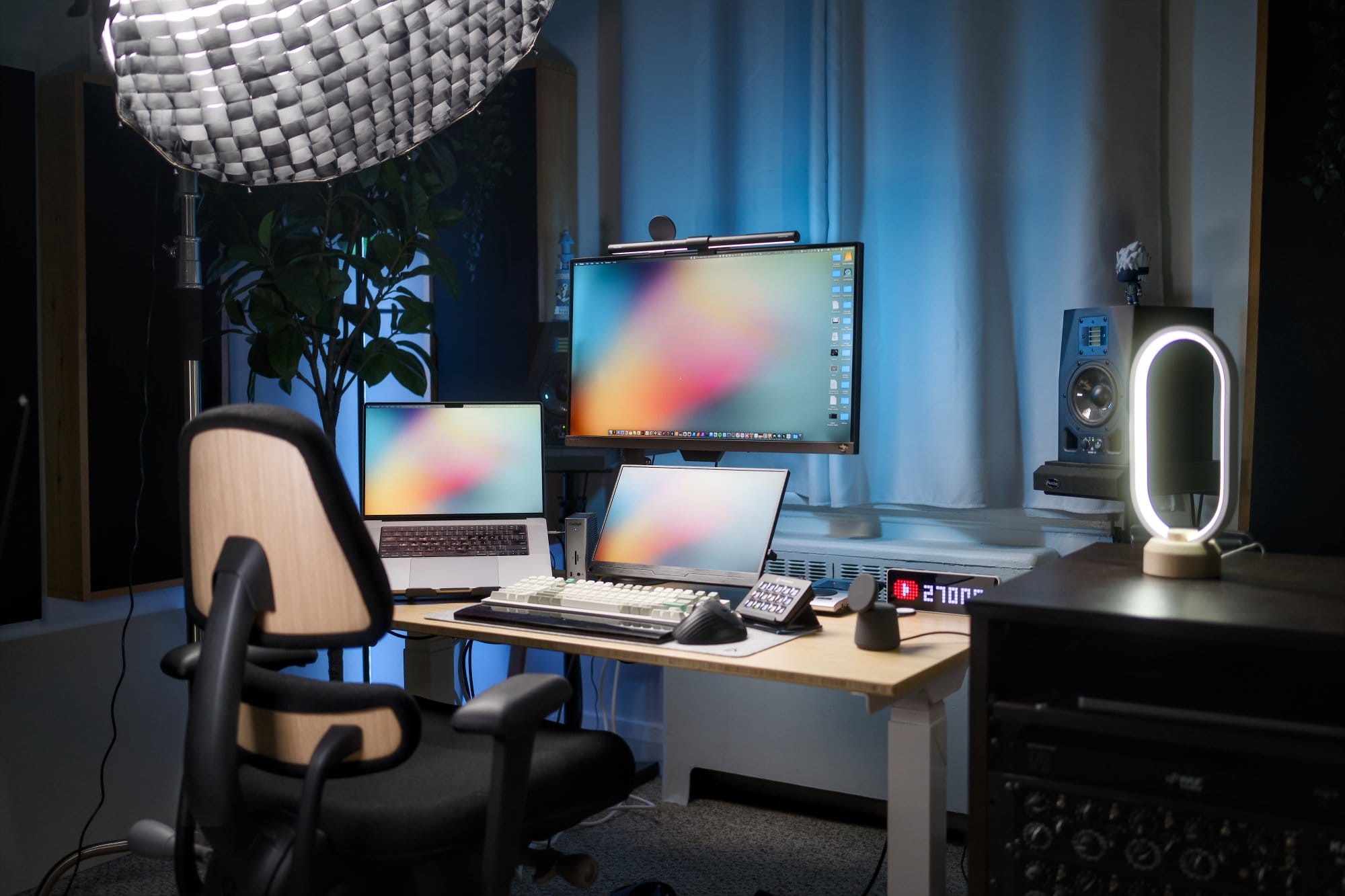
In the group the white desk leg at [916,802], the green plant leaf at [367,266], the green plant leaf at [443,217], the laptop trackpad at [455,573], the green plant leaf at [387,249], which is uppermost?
the green plant leaf at [443,217]

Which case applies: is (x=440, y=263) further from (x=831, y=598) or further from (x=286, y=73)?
(x=286, y=73)

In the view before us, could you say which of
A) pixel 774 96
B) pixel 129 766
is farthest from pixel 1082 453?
pixel 129 766

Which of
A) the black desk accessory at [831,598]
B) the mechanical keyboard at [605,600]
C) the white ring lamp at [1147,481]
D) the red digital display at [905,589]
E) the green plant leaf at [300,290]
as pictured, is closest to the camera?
the white ring lamp at [1147,481]

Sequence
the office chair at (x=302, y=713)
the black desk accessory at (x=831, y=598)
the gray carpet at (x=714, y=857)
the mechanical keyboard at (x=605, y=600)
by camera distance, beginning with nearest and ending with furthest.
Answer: the office chair at (x=302, y=713) → the mechanical keyboard at (x=605, y=600) → the black desk accessory at (x=831, y=598) → the gray carpet at (x=714, y=857)

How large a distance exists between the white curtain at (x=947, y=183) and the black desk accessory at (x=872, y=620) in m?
1.00

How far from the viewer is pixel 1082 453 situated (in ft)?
7.16

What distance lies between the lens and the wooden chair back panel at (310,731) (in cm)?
128

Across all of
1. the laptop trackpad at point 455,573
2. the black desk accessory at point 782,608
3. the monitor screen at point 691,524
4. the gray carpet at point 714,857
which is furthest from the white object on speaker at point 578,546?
the gray carpet at point 714,857

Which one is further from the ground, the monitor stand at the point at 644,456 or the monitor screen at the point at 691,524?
the monitor stand at the point at 644,456

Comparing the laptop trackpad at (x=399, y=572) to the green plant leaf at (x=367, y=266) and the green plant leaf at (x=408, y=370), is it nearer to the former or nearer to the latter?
the green plant leaf at (x=408, y=370)

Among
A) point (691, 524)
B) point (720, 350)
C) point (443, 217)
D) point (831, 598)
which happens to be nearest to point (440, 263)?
point (443, 217)

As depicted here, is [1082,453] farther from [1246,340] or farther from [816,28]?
[816,28]

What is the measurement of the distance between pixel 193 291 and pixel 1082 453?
1859 mm

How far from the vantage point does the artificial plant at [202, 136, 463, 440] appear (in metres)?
2.62
